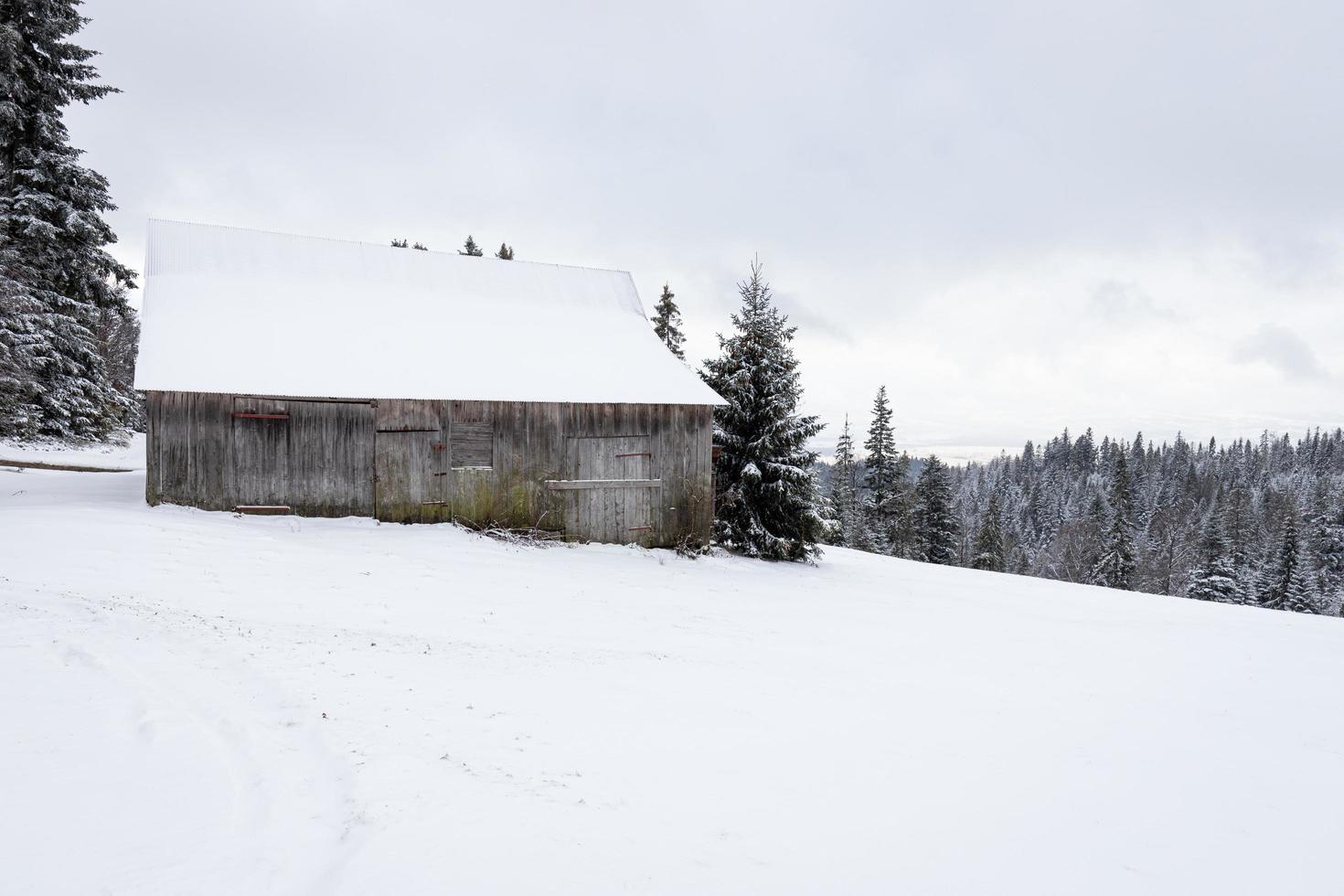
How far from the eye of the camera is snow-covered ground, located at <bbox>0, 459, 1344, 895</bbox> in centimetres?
398

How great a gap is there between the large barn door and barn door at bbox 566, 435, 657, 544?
122 inches


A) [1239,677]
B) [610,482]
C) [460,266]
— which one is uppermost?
[460,266]

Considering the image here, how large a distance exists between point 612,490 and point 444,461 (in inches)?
157

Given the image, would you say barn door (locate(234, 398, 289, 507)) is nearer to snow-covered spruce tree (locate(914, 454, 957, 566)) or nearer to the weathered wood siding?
the weathered wood siding

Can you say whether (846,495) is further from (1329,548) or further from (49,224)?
(1329,548)

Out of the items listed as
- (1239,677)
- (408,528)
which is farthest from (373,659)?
(1239,677)

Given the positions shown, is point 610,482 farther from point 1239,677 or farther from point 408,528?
point 1239,677

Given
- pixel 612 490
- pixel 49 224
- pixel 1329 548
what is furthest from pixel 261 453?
pixel 1329 548

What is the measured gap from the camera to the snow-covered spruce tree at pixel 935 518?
44812mm

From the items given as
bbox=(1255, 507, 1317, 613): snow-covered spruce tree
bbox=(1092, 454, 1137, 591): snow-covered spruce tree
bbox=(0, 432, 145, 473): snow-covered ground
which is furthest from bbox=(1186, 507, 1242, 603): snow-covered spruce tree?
bbox=(0, 432, 145, 473): snow-covered ground

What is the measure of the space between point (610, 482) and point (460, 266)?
29.0ft

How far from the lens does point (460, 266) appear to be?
1980cm

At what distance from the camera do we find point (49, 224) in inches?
784

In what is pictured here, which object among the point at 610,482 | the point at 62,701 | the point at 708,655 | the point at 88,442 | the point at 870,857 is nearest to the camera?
the point at 870,857
